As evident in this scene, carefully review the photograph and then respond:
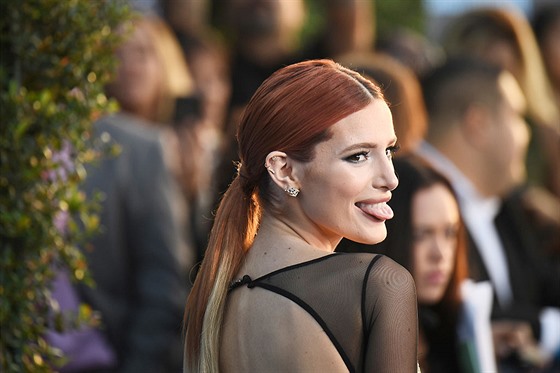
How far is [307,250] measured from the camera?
275 cm

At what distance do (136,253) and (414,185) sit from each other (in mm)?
1775

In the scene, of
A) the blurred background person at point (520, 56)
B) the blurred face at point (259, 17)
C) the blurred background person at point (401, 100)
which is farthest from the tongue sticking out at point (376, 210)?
the blurred face at point (259, 17)

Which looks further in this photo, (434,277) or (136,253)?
(136,253)

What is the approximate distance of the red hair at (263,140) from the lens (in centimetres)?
273

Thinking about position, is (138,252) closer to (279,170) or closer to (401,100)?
(401,100)

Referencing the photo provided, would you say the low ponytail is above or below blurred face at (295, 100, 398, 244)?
below

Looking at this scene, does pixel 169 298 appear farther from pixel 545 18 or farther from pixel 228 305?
pixel 545 18

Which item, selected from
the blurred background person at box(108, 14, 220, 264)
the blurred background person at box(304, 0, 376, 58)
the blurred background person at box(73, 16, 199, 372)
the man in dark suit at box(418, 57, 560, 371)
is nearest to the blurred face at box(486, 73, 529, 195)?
the man in dark suit at box(418, 57, 560, 371)

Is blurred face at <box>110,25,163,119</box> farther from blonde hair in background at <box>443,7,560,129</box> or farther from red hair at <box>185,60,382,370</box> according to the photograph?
red hair at <box>185,60,382,370</box>

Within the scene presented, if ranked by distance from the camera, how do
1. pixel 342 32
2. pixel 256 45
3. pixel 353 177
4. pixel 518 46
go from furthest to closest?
pixel 342 32 → pixel 256 45 → pixel 518 46 → pixel 353 177

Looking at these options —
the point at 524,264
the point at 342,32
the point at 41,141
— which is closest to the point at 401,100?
the point at 524,264

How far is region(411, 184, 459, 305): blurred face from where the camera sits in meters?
4.18

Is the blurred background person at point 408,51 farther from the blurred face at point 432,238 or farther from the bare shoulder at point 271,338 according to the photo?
the bare shoulder at point 271,338

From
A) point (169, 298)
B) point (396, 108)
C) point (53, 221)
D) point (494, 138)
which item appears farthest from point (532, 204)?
point (53, 221)
